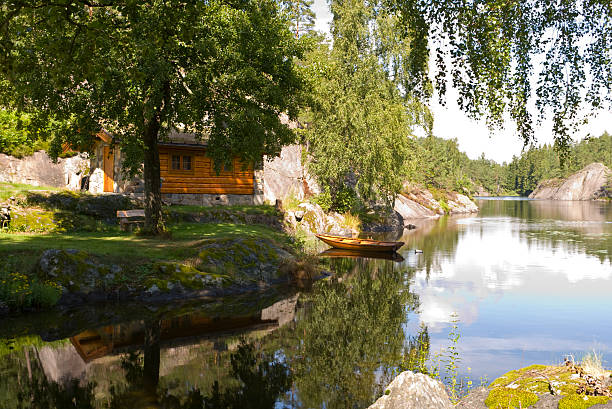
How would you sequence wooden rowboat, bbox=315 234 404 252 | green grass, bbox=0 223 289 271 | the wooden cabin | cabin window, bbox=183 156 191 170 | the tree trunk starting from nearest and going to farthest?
green grass, bbox=0 223 289 271, the tree trunk, wooden rowboat, bbox=315 234 404 252, the wooden cabin, cabin window, bbox=183 156 191 170

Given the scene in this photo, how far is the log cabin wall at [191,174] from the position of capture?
29781mm

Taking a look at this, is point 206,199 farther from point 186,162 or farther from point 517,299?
point 517,299

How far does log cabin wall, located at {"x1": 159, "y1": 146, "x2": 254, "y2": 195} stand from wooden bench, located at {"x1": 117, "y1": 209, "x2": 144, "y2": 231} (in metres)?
7.96

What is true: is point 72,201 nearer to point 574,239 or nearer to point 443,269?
point 443,269

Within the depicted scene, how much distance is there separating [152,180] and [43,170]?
1623 centimetres

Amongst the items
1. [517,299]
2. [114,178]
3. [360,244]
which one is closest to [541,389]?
[517,299]

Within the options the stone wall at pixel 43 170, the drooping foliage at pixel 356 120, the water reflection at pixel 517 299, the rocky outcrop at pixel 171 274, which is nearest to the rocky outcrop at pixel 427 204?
the drooping foliage at pixel 356 120

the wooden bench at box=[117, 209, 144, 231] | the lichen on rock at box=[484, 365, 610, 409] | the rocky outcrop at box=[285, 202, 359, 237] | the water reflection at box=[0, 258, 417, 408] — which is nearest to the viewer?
the lichen on rock at box=[484, 365, 610, 409]

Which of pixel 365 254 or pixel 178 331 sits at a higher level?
pixel 365 254

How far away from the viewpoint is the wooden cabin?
2895 cm

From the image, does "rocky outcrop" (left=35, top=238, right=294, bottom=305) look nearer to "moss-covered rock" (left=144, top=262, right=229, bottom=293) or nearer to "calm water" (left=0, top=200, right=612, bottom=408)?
"moss-covered rock" (left=144, top=262, right=229, bottom=293)

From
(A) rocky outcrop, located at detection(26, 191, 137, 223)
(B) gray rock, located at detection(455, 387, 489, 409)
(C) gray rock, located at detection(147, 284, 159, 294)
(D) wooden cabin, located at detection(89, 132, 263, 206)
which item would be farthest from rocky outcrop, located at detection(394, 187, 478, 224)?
(B) gray rock, located at detection(455, 387, 489, 409)

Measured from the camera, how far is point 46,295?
44.5 feet

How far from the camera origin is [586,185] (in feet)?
384
